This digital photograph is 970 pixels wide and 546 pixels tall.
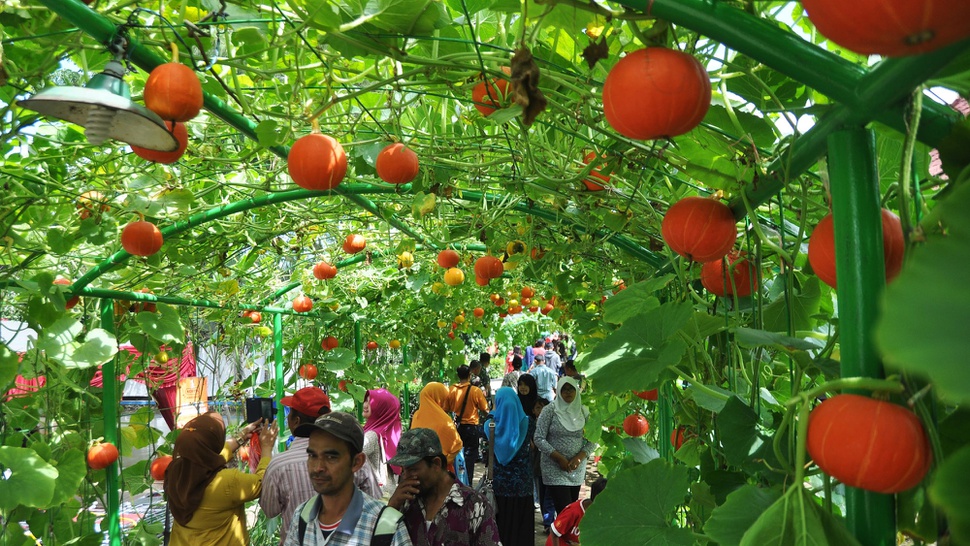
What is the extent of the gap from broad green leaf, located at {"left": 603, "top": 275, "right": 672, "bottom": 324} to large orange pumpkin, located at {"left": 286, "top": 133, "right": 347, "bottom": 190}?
878mm

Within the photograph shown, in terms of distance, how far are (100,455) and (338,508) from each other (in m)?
1.76

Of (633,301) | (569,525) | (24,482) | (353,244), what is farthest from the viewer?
(353,244)

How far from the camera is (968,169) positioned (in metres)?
0.58

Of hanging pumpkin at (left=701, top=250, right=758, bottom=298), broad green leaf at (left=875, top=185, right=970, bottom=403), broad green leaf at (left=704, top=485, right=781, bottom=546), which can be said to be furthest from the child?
broad green leaf at (left=875, top=185, right=970, bottom=403)

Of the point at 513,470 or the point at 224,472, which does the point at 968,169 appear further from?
the point at 513,470

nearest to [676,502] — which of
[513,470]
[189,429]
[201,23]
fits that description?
[201,23]

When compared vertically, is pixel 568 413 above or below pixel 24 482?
above

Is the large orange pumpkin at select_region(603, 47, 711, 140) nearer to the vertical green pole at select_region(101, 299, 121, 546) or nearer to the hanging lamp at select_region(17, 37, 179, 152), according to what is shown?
the hanging lamp at select_region(17, 37, 179, 152)

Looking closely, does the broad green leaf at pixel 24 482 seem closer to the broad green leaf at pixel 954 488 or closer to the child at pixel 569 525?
the child at pixel 569 525

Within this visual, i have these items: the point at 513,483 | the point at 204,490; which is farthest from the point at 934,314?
the point at 513,483

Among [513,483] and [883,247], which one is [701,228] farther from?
[513,483]

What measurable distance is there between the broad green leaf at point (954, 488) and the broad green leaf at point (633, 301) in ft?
4.17

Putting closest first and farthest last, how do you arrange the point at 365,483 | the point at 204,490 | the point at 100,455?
the point at 204,490 → the point at 100,455 → the point at 365,483

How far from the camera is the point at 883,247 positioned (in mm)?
742
